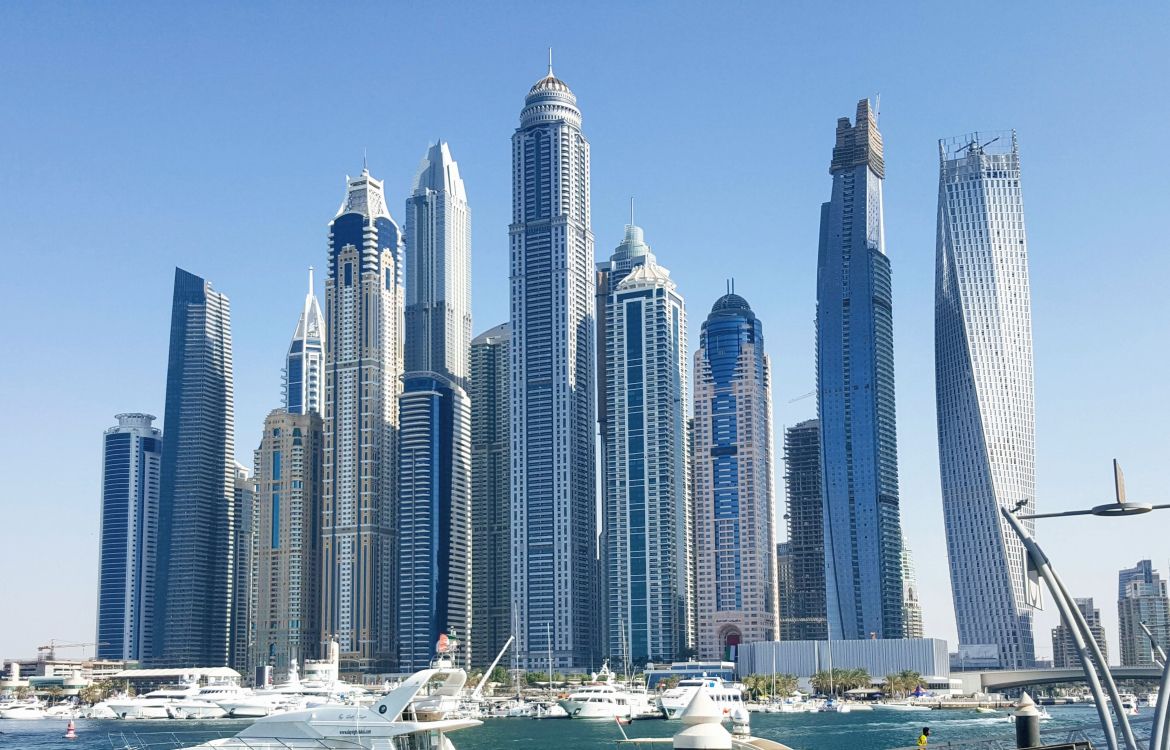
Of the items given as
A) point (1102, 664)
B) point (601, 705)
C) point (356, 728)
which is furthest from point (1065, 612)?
point (601, 705)

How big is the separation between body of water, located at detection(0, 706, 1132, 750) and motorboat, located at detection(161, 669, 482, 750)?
42044 mm

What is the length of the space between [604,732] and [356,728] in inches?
3895

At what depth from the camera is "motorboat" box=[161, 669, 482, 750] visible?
6019 cm

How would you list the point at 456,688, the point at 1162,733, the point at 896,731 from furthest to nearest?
the point at 896,731, the point at 456,688, the point at 1162,733

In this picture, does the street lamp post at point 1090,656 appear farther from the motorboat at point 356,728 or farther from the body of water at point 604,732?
the body of water at point 604,732

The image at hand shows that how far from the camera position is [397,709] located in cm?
6034

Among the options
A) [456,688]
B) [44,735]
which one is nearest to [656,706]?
[44,735]

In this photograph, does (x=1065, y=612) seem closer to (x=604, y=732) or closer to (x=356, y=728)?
(x=356, y=728)

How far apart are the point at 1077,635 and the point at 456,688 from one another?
37155 mm

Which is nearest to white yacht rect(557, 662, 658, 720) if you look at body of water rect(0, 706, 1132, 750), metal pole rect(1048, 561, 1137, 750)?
body of water rect(0, 706, 1132, 750)

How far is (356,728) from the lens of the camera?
60.5 metres

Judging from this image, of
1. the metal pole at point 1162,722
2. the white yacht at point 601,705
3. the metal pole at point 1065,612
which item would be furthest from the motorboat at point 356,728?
the white yacht at point 601,705

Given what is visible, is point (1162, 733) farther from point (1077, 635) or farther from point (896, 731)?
point (896, 731)

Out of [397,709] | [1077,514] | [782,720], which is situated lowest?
[782,720]
